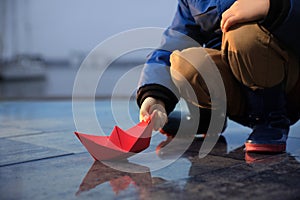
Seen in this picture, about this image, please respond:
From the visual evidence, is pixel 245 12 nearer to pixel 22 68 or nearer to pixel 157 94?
pixel 157 94

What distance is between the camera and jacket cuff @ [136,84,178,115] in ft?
2.87

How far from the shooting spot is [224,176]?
2.00ft

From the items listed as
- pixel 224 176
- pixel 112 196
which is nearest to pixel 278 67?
pixel 224 176

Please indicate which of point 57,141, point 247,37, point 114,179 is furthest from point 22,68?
point 114,179

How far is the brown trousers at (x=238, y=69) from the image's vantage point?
2.55 feet

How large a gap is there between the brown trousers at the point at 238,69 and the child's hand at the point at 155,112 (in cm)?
8

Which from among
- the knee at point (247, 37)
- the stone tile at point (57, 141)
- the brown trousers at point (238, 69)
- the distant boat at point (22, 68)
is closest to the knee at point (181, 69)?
the brown trousers at point (238, 69)

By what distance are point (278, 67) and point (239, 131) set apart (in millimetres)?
346

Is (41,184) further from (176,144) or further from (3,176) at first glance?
(176,144)

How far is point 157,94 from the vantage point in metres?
0.88

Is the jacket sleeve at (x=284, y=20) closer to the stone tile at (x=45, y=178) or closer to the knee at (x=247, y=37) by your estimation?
the knee at (x=247, y=37)

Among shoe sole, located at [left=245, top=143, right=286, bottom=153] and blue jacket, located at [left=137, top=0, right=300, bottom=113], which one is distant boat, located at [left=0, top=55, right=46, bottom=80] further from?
shoe sole, located at [left=245, top=143, right=286, bottom=153]

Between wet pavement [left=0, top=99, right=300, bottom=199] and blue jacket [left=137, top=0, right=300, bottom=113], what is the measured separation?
0.13 m

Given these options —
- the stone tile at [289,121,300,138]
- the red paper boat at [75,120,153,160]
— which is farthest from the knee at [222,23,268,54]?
the stone tile at [289,121,300,138]
